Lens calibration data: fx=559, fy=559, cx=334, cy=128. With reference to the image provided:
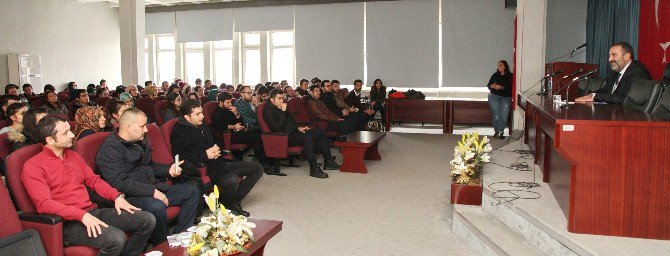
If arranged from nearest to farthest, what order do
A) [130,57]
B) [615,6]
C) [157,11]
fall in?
[615,6]
[130,57]
[157,11]

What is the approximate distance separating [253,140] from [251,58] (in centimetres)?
861

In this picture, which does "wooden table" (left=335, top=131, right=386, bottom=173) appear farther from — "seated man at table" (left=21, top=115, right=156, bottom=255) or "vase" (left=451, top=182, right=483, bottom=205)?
"seated man at table" (left=21, top=115, right=156, bottom=255)

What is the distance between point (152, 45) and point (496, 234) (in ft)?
47.0

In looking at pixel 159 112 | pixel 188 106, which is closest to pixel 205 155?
pixel 188 106

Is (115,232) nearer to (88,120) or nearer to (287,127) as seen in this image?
(88,120)

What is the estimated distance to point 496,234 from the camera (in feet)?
12.8

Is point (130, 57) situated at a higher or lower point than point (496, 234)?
higher

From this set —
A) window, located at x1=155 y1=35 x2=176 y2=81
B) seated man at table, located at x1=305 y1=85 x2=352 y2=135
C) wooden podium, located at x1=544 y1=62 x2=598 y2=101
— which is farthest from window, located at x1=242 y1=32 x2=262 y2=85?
wooden podium, located at x1=544 y1=62 x2=598 y2=101

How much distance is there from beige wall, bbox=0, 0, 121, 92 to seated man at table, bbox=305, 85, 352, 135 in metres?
8.12

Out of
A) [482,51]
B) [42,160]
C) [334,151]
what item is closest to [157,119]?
[334,151]

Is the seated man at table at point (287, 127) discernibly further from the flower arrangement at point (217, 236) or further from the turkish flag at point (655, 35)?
the turkish flag at point (655, 35)

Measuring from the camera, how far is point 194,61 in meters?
15.8

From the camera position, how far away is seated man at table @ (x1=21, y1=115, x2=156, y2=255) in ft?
9.55

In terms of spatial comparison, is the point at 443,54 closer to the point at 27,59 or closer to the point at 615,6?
the point at 615,6
